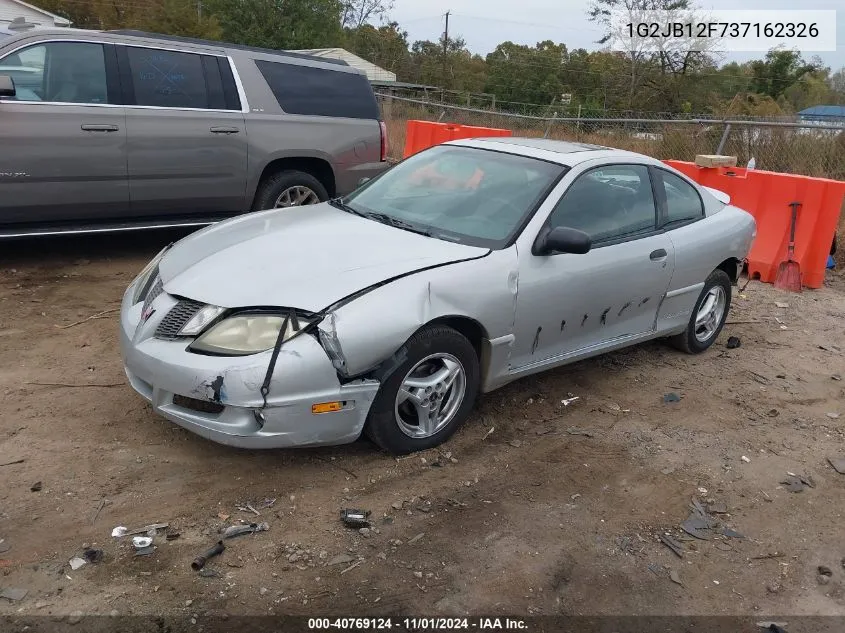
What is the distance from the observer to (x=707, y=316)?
6.05 meters

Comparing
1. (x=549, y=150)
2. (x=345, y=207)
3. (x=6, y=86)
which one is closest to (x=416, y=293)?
(x=345, y=207)

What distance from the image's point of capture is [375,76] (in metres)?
50.6

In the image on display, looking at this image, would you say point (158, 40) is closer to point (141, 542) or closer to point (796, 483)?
point (141, 542)

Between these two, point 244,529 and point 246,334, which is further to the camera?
point 246,334

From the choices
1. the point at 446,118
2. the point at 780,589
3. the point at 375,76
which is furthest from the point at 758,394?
the point at 375,76

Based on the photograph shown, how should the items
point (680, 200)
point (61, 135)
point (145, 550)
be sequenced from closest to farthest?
point (145, 550), point (680, 200), point (61, 135)

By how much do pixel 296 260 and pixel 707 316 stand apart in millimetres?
3597

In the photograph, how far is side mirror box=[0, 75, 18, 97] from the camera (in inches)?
233

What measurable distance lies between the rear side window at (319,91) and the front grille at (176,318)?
14.9 feet

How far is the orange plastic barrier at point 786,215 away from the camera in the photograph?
796 cm

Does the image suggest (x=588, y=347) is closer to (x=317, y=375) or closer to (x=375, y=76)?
(x=317, y=375)

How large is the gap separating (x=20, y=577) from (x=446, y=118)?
16.8 meters

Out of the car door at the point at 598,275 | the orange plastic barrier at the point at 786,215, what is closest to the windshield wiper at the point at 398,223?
the car door at the point at 598,275

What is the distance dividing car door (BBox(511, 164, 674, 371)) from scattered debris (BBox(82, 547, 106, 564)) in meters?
2.35
